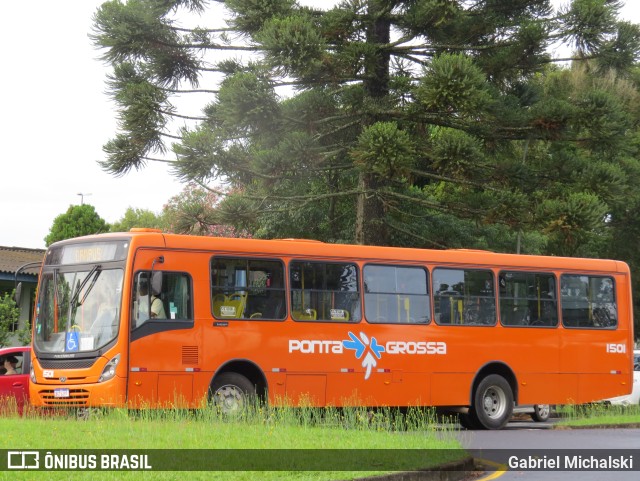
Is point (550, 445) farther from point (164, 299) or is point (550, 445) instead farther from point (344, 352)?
point (164, 299)

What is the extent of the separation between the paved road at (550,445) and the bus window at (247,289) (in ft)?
12.3

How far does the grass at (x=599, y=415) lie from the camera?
810 inches

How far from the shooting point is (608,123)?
29.1 meters

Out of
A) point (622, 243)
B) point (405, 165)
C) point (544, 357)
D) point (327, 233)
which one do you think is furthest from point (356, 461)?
point (622, 243)

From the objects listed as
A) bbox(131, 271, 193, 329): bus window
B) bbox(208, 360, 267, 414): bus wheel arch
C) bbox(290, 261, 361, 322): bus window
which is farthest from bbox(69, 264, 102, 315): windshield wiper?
bbox(290, 261, 361, 322): bus window

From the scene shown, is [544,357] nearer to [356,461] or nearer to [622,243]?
[356,461]

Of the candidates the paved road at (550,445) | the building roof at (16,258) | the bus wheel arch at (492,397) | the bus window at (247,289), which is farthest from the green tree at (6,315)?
the paved road at (550,445)

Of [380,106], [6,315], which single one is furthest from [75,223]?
[380,106]

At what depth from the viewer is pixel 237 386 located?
57.1 feet

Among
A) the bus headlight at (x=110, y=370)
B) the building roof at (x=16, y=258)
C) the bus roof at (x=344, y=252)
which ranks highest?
the building roof at (x=16, y=258)

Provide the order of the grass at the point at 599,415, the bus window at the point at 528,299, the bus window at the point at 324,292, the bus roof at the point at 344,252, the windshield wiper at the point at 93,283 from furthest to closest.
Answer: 1. the bus window at the point at 528,299
2. the grass at the point at 599,415
3. the bus window at the point at 324,292
4. the bus roof at the point at 344,252
5. the windshield wiper at the point at 93,283

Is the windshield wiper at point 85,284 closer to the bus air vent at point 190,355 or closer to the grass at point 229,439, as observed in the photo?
the bus air vent at point 190,355

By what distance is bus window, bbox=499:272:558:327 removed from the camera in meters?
20.8

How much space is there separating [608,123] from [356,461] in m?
20.1
